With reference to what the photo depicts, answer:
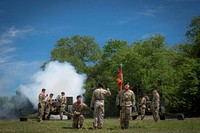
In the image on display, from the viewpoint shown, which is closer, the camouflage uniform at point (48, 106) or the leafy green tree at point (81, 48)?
the camouflage uniform at point (48, 106)

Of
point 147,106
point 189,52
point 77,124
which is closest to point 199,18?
point 189,52

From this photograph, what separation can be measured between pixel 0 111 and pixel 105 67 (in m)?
24.3

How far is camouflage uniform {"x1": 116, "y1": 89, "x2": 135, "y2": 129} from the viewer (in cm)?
1816

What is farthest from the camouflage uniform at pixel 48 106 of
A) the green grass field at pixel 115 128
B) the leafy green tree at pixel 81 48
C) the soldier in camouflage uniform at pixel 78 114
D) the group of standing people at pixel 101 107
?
the leafy green tree at pixel 81 48

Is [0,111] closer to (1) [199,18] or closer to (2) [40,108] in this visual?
(2) [40,108]

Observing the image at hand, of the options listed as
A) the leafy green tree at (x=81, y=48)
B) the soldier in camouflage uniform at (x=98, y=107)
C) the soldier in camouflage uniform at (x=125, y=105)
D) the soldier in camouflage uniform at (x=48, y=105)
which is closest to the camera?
the soldier in camouflage uniform at (x=125, y=105)

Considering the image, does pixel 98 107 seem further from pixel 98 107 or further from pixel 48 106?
pixel 48 106

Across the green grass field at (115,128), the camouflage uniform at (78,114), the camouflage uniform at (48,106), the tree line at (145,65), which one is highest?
the tree line at (145,65)

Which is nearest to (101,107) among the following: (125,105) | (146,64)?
(125,105)

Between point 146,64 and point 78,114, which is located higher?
point 146,64

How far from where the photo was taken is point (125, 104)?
18.3m

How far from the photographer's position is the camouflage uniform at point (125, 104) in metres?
18.2

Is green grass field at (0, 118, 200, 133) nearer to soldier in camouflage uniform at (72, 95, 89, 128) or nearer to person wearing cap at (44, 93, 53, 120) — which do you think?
soldier in camouflage uniform at (72, 95, 89, 128)

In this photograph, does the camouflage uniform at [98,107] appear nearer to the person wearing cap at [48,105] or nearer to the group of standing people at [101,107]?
the group of standing people at [101,107]
